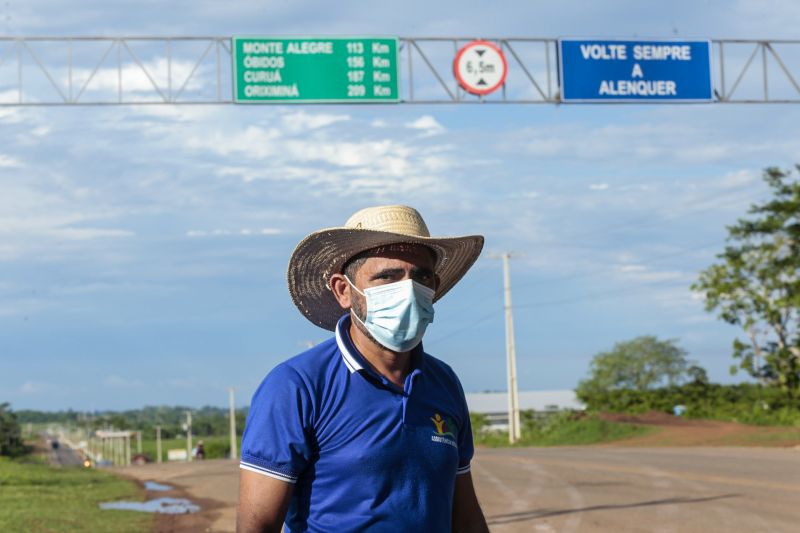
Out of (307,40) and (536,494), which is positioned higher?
(307,40)

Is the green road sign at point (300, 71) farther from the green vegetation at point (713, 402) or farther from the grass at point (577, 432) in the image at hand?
the grass at point (577, 432)

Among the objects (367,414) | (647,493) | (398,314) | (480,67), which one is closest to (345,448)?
(367,414)

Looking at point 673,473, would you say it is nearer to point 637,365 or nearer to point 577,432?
point 577,432

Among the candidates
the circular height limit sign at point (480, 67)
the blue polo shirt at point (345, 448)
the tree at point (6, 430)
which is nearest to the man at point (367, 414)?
the blue polo shirt at point (345, 448)

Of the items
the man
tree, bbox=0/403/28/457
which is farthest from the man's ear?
tree, bbox=0/403/28/457

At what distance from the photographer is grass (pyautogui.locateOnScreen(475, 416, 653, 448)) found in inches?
1731

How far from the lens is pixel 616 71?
22.3m

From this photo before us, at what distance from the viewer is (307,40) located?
2169cm

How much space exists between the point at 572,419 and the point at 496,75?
2999cm

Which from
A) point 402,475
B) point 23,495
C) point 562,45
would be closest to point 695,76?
point 562,45

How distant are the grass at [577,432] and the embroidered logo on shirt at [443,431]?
133 ft

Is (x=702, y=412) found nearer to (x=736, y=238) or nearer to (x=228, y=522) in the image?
(x=736, y=238)

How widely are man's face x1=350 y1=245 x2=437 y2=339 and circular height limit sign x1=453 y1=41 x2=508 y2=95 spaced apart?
1859cm

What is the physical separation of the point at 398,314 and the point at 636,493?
1499 centimetres
